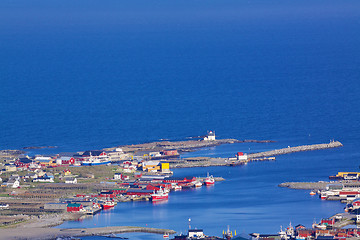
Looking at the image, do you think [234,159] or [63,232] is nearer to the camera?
[63,232]

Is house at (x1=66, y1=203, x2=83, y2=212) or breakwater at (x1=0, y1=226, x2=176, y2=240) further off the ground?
house at (x1=66, y1=203, x2=83, y2=212)

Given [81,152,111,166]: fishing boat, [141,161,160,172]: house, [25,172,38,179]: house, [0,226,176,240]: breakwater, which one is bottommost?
[0,226,176,240]: breakwater

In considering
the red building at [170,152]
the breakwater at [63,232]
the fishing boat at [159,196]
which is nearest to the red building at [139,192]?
the fishing boat at [159,196]

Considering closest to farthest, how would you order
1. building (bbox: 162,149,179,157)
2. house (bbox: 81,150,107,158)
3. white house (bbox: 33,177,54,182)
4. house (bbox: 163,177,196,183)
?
house (bbox: 163,177,196,183)
white house (bbox: 33,177,54,182)
house (bbox: 81,150,107,158)
building (bbox: 162,149,179,157)

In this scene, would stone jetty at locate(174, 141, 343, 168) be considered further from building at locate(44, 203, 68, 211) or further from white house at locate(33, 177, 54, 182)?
building at locate(44, 203, 68, 211)

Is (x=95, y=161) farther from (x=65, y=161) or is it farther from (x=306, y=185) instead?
(x=306, y=185)

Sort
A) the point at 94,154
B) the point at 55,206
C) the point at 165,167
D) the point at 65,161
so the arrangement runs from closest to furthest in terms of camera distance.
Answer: the point at 55,206 < the point at 165,167 < the point at 65,161 < the point at 94,154

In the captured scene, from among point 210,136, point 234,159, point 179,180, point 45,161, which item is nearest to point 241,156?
point 234,159

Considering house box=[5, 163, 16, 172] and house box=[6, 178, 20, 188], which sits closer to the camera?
house box=[6, 178, 20, 188]

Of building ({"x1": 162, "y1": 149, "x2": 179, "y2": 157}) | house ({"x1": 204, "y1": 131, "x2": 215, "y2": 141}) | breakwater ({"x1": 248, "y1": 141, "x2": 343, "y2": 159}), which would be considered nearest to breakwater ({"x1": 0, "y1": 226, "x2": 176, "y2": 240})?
breakwater ({"x1": 248, "y1": 141, "x2": 343, "y2": 159})
